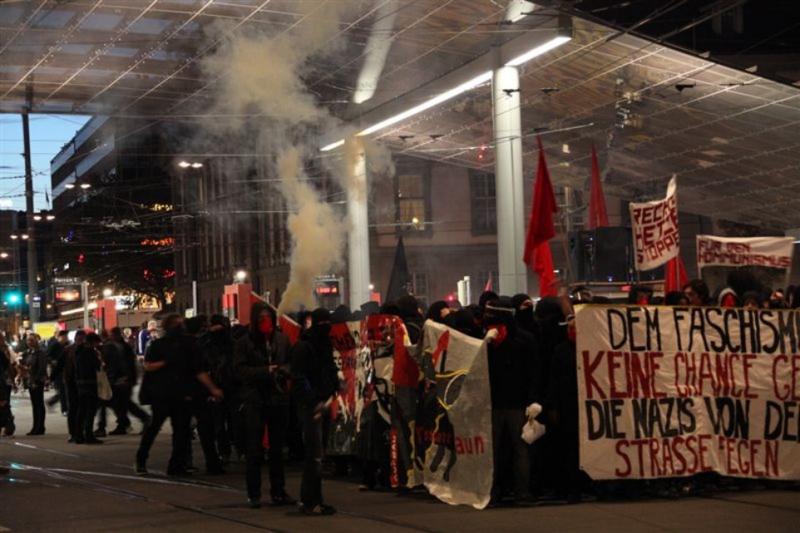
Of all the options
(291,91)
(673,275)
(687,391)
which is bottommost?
(687,391)

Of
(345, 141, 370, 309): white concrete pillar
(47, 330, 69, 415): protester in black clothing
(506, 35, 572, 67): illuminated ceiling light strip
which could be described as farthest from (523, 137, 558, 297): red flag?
(345, 141, 370, 309): white concrete pillar

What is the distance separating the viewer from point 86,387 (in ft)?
63.9

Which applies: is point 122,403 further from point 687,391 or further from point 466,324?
point 687,391

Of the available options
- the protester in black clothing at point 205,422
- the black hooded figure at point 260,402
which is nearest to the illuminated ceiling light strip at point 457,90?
the protester in black clothing at point 205,422

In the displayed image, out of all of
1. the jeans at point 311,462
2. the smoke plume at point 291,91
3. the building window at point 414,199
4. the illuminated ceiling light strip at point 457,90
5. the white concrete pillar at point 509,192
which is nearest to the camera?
the jeans at point 311,462

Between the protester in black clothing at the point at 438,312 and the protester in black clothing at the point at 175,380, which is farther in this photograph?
the protester in black clothing at the point at 175,380

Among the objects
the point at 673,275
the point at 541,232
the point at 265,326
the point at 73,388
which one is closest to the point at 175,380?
the point at 265,326

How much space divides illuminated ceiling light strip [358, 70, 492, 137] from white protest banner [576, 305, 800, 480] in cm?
1549

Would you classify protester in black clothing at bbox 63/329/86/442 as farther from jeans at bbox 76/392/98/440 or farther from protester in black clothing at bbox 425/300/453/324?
protester in black clothing at bbox 425/300/453/324

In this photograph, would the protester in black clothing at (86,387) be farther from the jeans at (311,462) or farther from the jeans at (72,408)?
the jeans at (311,462)

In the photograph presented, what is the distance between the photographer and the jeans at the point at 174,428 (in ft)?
46.6

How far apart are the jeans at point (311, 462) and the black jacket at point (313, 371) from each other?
0.41 ft

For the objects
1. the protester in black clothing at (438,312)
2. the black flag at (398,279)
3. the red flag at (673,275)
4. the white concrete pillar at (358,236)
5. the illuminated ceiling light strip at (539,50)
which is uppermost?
the illuminated ceiling light strip at (539,50)

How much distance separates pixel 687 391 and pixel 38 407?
13.9 meters
